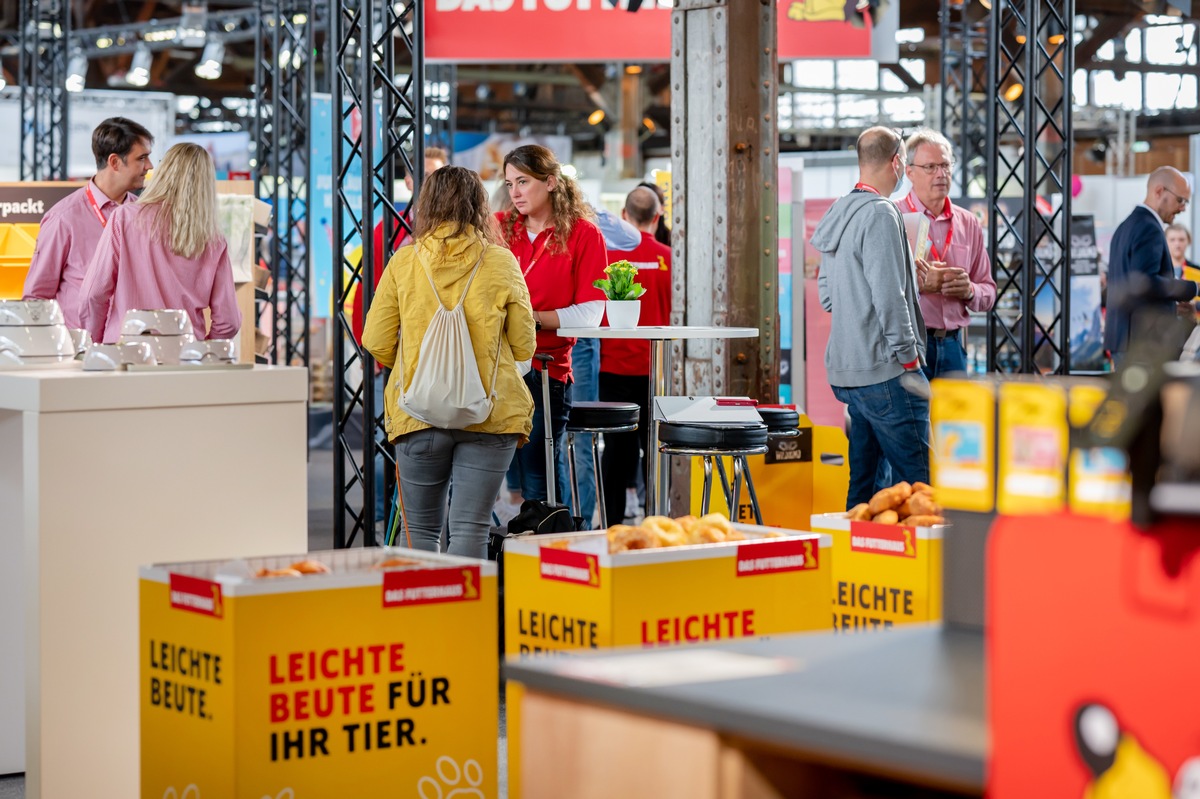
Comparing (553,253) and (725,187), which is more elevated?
(725,187)

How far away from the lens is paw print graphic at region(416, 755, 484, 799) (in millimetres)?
2475

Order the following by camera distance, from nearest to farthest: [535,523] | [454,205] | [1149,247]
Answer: [454,205] < [535,523] < [1149,247]

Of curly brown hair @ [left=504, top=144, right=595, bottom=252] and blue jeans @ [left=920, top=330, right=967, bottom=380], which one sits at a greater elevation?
curly brown hair @ [left=504, top=144, right=595, bottom=252]

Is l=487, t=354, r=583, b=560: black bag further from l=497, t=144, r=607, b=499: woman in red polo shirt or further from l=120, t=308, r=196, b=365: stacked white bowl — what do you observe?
l=120, t=308, r=196, b=365: stacked white bowl

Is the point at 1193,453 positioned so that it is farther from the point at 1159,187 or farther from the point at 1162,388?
the point at 1159,187

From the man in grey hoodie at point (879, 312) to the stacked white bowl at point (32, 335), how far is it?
2431 mm

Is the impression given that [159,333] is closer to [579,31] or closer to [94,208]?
[94,208]

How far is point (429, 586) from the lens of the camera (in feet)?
8.16

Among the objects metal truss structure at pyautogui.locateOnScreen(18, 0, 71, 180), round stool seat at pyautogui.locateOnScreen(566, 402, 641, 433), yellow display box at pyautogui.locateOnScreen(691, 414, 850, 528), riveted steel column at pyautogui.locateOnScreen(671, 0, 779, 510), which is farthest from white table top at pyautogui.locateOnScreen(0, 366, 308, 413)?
metal truss structure at pyautogui.locateOnScreen(18, 0, 71, 180)

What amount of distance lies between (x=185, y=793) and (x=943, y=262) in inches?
151

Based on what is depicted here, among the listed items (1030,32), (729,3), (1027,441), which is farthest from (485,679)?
(1030,32)

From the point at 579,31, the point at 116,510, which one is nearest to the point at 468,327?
the point at 116,510

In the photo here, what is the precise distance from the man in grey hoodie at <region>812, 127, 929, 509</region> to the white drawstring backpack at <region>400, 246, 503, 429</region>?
1432 millimetres

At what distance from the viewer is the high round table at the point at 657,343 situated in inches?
178
